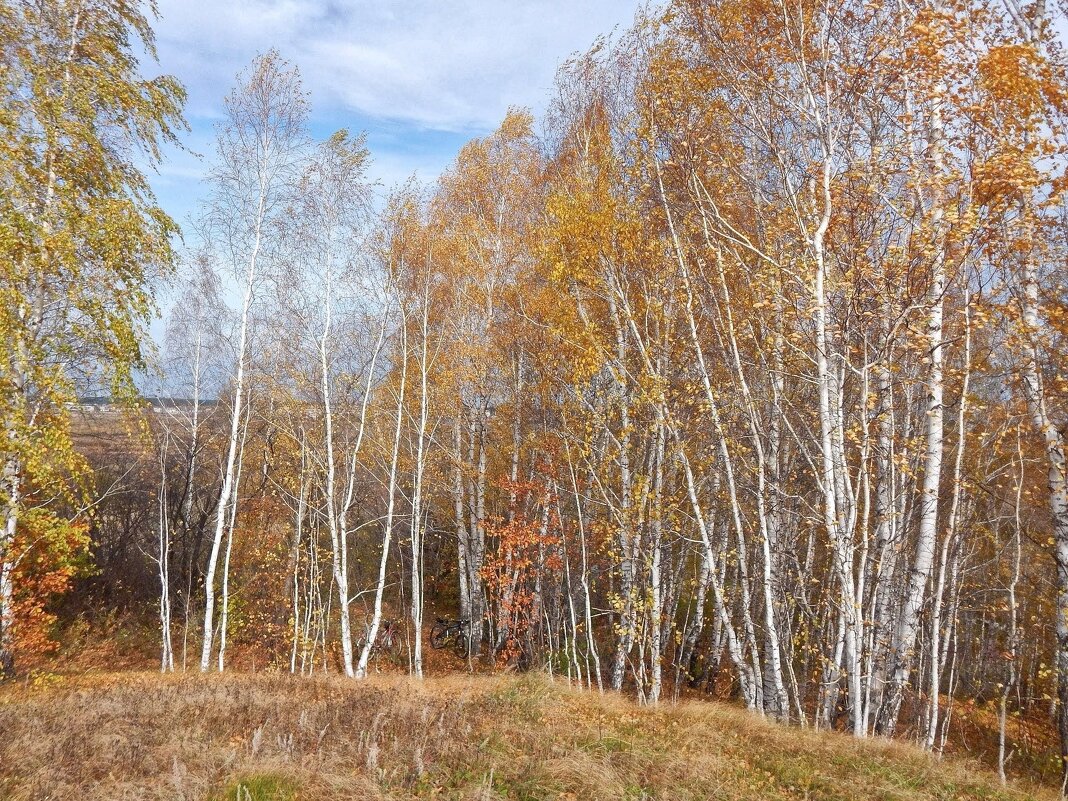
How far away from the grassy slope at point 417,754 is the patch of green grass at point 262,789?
0.04 ft

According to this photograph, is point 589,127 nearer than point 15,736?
No

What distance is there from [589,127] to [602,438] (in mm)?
7008

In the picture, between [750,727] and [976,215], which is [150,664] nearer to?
[750,727]

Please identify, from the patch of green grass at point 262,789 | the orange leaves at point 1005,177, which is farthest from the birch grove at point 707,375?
the patch of green grass at point 262,789

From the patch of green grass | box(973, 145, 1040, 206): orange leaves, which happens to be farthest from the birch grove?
the patch of green grass

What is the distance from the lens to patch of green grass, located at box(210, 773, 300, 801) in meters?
4.22

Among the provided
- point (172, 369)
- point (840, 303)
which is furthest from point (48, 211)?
point (840, 303)

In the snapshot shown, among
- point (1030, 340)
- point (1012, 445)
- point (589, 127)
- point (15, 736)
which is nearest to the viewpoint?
point (15, 736)

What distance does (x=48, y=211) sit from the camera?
7633 mm

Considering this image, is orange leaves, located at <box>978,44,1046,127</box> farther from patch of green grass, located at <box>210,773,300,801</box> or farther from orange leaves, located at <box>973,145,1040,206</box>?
patch of green grass, located at <box>210,773,300,801</box>

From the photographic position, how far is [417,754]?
4.71 m

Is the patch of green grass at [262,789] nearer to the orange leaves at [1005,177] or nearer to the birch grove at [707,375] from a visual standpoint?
the birch grove at [707,375]

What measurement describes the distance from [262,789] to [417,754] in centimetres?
113

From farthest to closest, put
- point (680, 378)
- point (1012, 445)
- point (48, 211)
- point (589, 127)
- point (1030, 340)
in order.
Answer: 1. point (589, 127)
2. point (1012, 445)
3. point (680, 378)
4. point (48, 211)
5. point (1030, 340)
